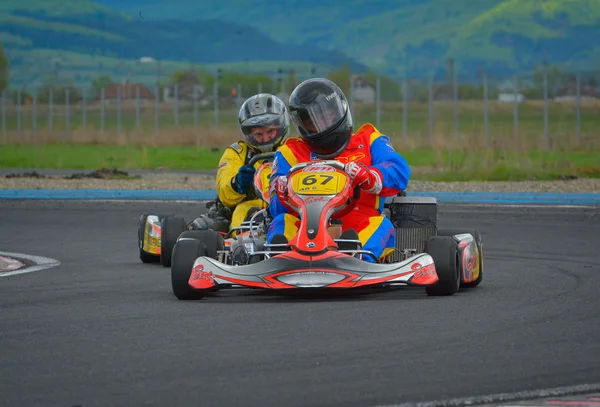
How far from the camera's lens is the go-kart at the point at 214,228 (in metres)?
9.79

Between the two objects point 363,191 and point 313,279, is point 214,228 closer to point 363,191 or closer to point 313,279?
point 363,191

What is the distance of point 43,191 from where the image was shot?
21.8 meters

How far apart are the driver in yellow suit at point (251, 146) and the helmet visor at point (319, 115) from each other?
190 centimetres

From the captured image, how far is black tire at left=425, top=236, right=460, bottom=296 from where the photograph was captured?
8.62 meters

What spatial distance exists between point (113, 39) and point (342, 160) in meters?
173

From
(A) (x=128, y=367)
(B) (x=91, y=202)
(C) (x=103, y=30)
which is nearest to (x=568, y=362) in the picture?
(A) (x=128, y=367)

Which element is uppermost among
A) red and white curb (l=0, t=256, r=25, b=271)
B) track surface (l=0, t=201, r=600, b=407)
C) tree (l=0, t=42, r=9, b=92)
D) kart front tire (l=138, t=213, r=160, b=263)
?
tree (l=0, t=42, r=9, b=92)

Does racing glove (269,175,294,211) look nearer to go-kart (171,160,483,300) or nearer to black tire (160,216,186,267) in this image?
go-kart (171,160,483,300)

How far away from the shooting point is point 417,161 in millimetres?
31234

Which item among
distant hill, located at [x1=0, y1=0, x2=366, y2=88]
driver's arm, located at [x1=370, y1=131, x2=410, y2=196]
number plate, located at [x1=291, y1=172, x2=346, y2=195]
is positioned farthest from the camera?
distant hill, located at [x1=0, y1=0, x2=366, y2=88]

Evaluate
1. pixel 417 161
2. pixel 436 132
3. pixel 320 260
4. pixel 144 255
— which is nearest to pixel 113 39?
pixel 436 132

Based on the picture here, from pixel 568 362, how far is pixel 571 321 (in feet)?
4.45

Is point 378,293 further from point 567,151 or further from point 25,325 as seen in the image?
point 567,151

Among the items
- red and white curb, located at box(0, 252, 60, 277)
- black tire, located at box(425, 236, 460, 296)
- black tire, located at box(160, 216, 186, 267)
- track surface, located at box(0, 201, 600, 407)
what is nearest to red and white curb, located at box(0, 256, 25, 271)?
red and white curb, located at box(0, 252, 60, 277)
